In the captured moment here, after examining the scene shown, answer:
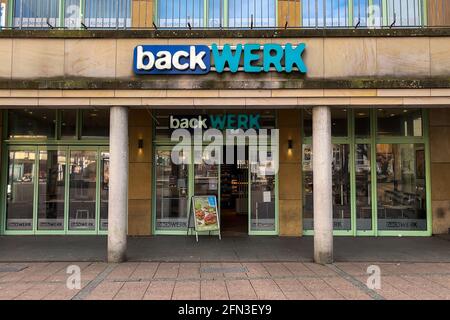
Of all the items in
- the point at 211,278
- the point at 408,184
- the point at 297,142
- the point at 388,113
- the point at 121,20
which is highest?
the point at 121,20

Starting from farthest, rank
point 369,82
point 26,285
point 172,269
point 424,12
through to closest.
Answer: point 424,12 < point 369,82 < point 172,269 < point 26,285

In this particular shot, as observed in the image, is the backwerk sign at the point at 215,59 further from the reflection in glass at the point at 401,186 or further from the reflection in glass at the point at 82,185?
the reflection in glass at the point at 401,186

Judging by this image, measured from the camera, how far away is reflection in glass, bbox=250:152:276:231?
11453 millimetres

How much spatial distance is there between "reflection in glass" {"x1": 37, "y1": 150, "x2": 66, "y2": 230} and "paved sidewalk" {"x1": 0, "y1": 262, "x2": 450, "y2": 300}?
12.2ft

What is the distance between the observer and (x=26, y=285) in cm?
650

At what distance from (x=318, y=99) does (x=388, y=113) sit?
13.8ft

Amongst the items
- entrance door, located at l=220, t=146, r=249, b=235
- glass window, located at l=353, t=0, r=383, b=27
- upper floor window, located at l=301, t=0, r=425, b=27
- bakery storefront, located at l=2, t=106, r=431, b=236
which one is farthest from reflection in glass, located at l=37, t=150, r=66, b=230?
glass window, located at l=353, t=0, r=383, b=27

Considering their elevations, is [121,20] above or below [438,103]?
above

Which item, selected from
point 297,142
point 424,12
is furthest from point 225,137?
point 424,12

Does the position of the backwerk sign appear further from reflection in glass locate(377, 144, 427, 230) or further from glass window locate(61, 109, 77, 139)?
reflection in glass locate(377, 144, 427, 230)

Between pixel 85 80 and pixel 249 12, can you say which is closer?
pixel 85 80

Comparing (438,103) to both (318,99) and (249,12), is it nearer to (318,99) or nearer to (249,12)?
(318,99)

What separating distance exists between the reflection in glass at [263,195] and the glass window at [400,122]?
3.33m

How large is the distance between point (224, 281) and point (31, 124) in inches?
313
